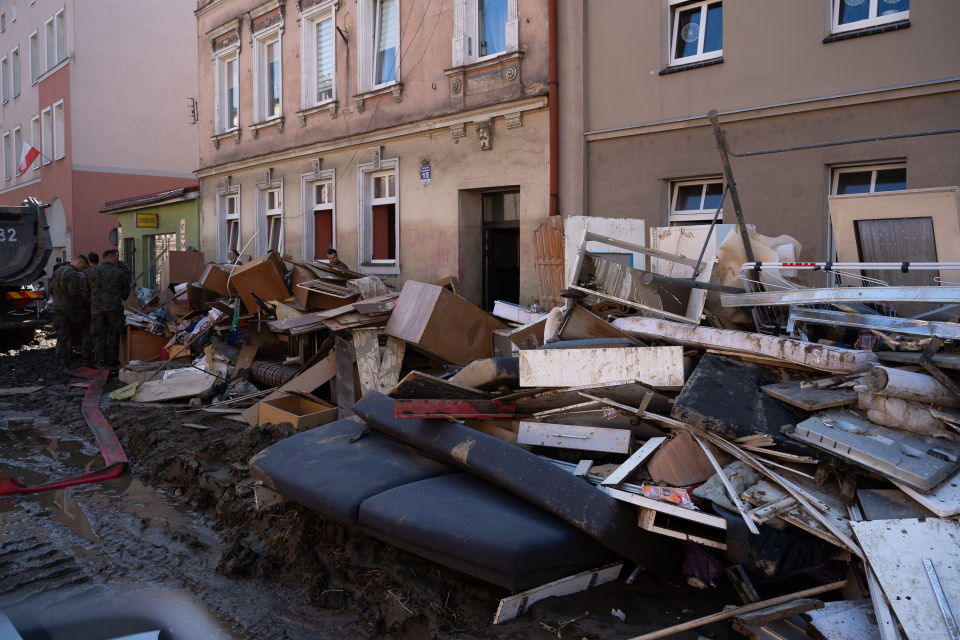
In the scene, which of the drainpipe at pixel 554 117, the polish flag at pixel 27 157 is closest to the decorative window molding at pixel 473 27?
the drainpipe at pixel 554 117

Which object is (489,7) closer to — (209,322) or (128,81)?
(209,322)

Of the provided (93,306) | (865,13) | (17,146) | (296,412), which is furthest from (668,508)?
(17,146)

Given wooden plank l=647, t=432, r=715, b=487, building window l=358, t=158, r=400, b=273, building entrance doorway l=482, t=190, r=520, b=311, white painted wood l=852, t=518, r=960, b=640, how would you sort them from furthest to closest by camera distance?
building window l=358, t=158, r=400, b=273 < building entrance doorway l=482, t=190, r=520, b=311 < wooden plank l=647, t=432, r=715, b=487 < white painted wood l=852, t=518, r=960, b=640

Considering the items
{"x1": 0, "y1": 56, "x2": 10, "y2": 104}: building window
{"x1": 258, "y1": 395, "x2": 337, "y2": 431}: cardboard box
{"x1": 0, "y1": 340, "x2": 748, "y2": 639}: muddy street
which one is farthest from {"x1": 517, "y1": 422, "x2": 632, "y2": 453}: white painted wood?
{"x1": 0, "y1": 56, "x2": 10, "y2": 104}: building window

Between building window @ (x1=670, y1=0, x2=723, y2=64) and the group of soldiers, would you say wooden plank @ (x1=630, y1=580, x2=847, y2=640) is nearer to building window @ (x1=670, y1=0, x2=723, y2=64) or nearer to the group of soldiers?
building window @ (x1=670, y1=0, x2=723, y2=64)

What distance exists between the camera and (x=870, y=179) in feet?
23.6

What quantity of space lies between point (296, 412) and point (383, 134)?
622 centimetres

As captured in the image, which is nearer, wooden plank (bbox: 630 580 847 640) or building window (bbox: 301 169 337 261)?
wooden plank (bbox: 630 580 847 640)

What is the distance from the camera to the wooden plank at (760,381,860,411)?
152 inches

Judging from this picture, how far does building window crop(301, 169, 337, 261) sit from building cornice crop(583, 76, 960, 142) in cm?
675

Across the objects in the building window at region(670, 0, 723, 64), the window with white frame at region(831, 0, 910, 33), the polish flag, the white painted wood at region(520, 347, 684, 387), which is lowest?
the white painted wood at region(520, 347, 684, 387)

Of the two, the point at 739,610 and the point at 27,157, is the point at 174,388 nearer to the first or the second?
the point at 739,610

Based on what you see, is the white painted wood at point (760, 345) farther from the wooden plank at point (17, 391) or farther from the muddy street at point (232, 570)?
the wooden plank at point (17, 391)

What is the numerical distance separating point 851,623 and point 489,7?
32.5 feet
